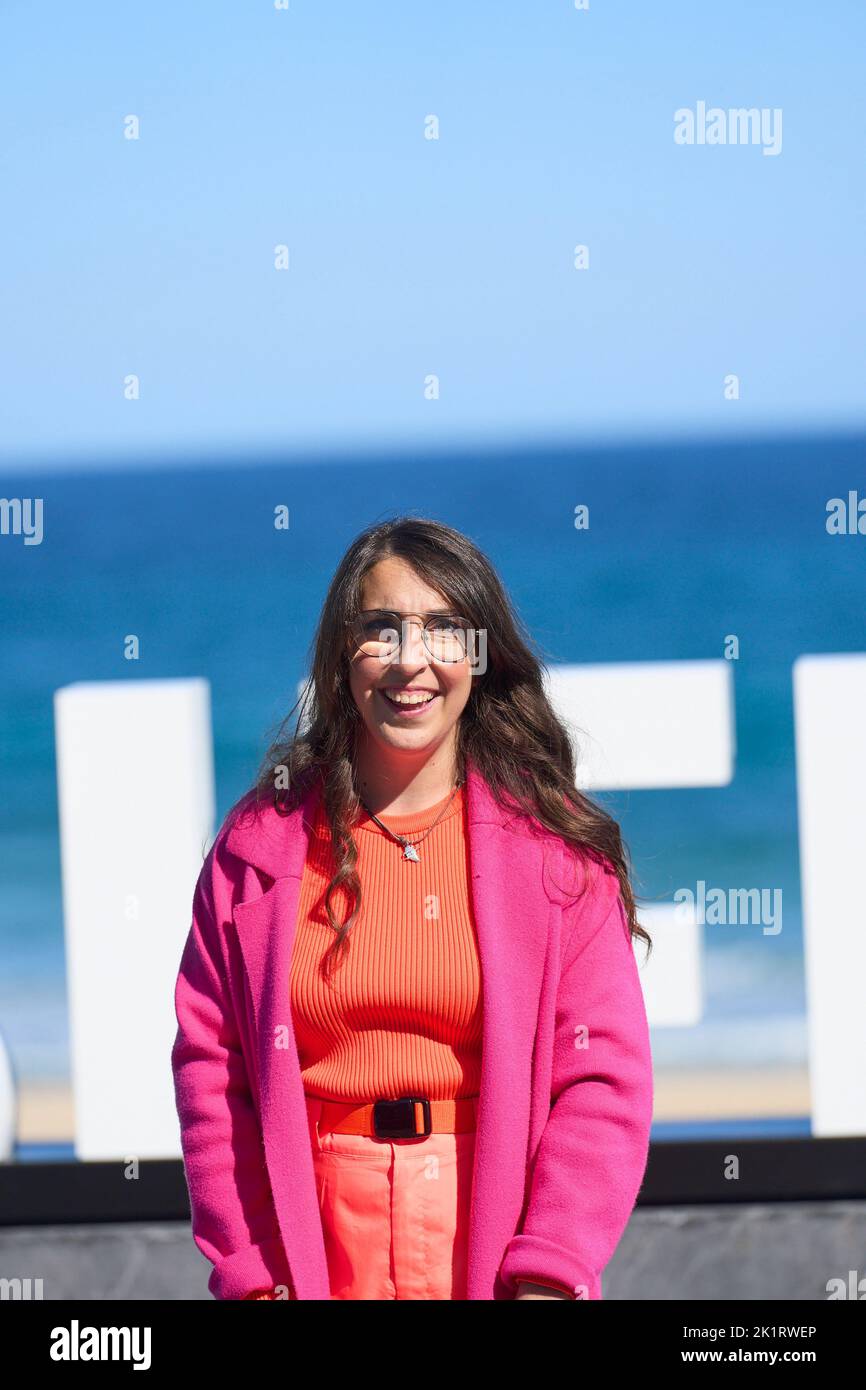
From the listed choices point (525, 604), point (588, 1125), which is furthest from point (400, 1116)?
point (525, 604)

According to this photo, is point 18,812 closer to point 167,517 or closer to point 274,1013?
point 167,517

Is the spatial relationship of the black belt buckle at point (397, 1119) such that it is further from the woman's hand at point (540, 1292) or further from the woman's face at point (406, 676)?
the woman's face at point (406, 676)

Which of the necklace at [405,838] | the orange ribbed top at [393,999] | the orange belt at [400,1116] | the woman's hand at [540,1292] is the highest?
the necklace at [405,838]

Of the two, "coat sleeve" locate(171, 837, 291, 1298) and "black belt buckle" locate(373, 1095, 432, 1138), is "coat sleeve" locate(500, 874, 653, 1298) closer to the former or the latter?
"black belt buckle" locate(373, 1095, 432, 1138)

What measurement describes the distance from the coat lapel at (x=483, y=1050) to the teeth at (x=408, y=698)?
0.18 meters

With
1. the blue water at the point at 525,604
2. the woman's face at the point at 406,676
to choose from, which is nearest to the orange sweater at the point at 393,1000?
the woman's face at the point at 406,676

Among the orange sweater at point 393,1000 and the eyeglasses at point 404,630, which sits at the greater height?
the eyeglasses at point 404,630

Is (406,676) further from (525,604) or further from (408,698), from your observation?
(525,604)

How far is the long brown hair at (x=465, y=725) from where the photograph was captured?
6.33 ft

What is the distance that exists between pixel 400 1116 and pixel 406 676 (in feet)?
1.68

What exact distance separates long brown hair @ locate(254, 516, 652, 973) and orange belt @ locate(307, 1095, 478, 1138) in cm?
19

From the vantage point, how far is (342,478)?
27.5 m

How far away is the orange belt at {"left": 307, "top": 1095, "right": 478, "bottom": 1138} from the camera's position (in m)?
1.83

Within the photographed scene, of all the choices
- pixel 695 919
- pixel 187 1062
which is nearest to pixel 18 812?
pixel 695 919
